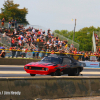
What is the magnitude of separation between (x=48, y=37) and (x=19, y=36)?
6.39 m

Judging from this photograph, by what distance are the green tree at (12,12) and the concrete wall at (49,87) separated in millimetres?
65621

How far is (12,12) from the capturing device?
72.7 m

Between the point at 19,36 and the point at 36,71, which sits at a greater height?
the point at 19,36

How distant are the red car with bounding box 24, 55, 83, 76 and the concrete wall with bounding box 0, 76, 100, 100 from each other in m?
4.60

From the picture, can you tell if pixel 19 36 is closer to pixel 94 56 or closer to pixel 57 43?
pixel 57 43

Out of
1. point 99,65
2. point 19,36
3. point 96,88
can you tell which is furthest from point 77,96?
point 19,36

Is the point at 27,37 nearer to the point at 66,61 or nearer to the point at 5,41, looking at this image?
the point at 5,41

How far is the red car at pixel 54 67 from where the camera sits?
1284 centimetres

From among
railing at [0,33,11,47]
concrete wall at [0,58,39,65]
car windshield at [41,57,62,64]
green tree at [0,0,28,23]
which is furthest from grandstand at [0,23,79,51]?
green tree at [0,0,28,23]

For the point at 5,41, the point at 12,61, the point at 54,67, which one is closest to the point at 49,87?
the point at 54,67

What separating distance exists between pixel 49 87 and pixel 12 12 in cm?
6719

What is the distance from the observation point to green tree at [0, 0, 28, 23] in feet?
237

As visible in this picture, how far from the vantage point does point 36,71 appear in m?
12.9

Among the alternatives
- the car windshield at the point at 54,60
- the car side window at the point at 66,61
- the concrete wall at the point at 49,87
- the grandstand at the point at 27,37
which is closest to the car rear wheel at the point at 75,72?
the car side window at the point at 66,61
